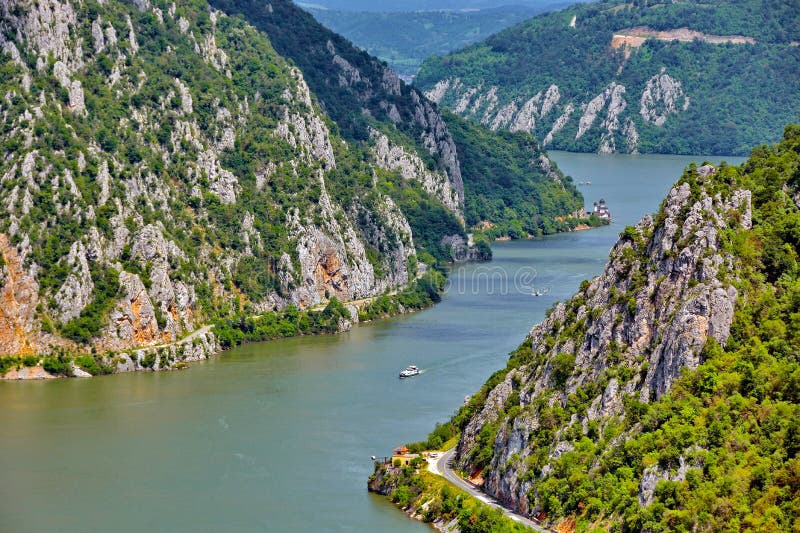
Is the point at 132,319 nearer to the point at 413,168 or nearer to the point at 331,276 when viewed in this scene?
the point at 331,276

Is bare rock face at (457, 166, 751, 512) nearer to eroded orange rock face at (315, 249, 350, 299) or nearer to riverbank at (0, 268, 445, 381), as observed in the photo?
riverbank at (0, 268, 445, 381)

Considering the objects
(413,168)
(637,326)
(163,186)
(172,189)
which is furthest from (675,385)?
(413,168)

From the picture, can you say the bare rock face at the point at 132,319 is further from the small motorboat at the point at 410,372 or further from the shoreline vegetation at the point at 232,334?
the small motorboat at the point at 410,372

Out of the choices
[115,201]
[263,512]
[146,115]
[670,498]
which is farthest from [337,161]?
[670,498]

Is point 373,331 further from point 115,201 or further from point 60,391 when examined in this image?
point 60,391

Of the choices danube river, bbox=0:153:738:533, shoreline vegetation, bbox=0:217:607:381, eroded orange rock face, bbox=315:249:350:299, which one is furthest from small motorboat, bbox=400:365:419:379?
eroded orange rock face, bbox=315:249:350:299
